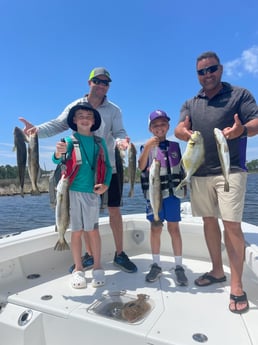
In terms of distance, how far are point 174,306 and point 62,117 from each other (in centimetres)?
292

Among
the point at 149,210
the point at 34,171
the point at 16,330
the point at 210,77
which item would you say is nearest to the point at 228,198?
the point at 149,210

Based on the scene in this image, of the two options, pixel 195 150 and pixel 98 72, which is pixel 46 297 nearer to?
pixel 195 150

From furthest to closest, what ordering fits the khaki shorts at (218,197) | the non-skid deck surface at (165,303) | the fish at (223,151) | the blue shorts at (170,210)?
the blue shorts at (170,210)
the khaki shorts at (218,197)
the fish at (223,151)
the non-skid deck surface at (165,303)

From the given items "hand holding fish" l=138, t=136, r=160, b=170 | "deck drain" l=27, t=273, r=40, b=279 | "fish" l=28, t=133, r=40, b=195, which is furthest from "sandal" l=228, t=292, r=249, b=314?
"deck drain" l=27, t=273, r=40, b=279

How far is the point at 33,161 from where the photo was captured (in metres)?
3.50

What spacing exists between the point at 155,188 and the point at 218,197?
2.62 ft

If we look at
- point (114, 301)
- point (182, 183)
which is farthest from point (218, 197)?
point (114, 301)

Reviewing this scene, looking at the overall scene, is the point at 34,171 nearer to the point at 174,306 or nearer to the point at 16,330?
the point at 16,330

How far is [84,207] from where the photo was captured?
3914mm

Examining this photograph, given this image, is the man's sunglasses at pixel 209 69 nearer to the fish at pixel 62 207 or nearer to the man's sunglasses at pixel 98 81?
the man's sunglasses at pixel 98 81

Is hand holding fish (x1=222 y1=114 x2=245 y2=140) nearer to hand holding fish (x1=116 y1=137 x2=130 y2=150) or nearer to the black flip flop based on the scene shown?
hand holding fish (x1=116 y1=137 x2=130 y2=150)

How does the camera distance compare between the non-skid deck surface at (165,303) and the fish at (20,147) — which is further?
the fish at (20,147)

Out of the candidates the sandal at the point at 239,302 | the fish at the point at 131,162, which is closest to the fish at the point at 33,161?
the fish at the point at 131,162

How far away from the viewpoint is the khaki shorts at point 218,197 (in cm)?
338
